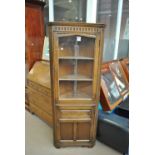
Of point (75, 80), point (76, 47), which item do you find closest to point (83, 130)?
point (75, 80)

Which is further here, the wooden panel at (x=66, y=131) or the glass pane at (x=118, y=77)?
the glass pane at (x=118, y=77)

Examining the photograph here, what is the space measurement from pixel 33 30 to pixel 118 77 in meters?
1.67

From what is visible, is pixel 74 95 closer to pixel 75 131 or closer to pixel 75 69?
pixel 75 69

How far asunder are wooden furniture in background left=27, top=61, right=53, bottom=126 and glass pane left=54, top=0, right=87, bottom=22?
0.96 meters

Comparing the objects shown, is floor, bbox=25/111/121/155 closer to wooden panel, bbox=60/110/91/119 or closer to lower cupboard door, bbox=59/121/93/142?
lower cupboard door, bbox=59/121/93/142

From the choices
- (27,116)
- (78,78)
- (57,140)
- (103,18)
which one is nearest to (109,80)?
(78,78)

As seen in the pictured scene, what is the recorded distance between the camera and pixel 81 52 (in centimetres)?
215

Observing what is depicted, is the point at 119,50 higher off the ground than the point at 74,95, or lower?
higher

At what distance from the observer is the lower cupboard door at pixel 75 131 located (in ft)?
7.04

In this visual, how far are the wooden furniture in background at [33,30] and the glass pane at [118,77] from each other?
1.36m

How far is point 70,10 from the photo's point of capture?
3.12 metres

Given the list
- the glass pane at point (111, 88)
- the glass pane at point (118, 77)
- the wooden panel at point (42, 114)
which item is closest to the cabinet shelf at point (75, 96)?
the glass pane at point (111, 88)

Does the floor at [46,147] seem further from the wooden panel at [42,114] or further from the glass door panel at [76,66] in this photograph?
the glass door panel at [76,66]
